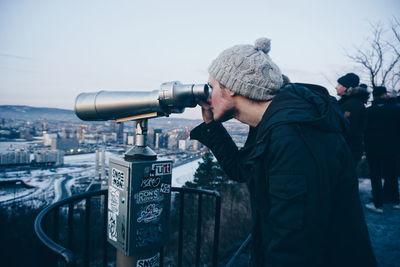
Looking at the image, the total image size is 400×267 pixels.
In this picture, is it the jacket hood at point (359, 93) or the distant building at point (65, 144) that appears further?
the distant building at point (65, 144)

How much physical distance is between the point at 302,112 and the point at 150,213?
1.03 meters

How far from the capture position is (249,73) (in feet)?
4.05

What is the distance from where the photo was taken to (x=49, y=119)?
17.4 m

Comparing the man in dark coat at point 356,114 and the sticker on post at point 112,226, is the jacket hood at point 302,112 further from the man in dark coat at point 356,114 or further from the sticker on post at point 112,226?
the man in dark coat at point 356,114

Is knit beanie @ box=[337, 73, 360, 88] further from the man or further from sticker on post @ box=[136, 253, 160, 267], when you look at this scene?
sticker on post @ box=[136, 253, 160, 267]

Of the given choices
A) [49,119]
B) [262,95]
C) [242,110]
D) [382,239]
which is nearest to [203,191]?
[242,110]

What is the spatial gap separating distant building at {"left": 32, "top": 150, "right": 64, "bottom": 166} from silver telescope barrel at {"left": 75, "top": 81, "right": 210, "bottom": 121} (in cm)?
2458

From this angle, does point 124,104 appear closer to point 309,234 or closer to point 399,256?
point 309,234

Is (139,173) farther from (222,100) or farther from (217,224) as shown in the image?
(217,224)

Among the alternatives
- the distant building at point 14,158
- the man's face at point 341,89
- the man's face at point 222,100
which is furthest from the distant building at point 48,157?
the man's face at point 222,100

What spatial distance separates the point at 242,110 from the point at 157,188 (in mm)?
687

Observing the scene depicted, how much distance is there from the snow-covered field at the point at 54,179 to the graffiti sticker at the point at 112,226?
16538mm

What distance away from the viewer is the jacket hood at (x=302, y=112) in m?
0.98

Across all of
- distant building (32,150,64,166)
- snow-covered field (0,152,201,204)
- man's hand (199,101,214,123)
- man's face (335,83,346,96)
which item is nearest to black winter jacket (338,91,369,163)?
man's face (335,83,346,96)
